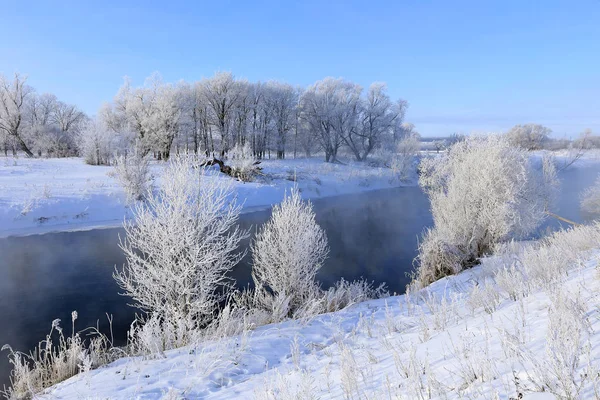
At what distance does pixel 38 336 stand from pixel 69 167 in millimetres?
24079

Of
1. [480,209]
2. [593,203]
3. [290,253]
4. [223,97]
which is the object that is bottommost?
[593,203]

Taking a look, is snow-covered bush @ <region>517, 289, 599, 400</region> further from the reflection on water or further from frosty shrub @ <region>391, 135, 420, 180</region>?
frosty shrub @ <region>391, 135, 420, 180</region>

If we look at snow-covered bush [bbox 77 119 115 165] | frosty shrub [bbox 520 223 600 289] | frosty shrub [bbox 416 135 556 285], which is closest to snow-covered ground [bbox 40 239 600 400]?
frosty shrub [bbox 520 223 600 289]

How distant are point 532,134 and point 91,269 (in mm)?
76005

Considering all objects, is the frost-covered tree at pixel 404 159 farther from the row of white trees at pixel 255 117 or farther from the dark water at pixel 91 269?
the dark water at pixel 91 269

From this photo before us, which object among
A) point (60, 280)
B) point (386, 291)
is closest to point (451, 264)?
point (386, 291)

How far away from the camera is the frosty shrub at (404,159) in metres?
41.4

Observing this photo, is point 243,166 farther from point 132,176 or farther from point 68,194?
point 68,194

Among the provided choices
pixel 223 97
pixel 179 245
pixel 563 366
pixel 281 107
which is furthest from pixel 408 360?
pixel 281 107

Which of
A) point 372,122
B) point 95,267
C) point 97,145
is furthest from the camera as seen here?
point 372,122

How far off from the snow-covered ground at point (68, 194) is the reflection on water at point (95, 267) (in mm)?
2194

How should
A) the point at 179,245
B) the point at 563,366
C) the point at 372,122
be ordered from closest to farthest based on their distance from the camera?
the point at 563,366 → the point at 179,245 → the point at 372,122

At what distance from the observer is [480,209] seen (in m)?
13.4

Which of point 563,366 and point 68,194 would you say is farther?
point 68,194
